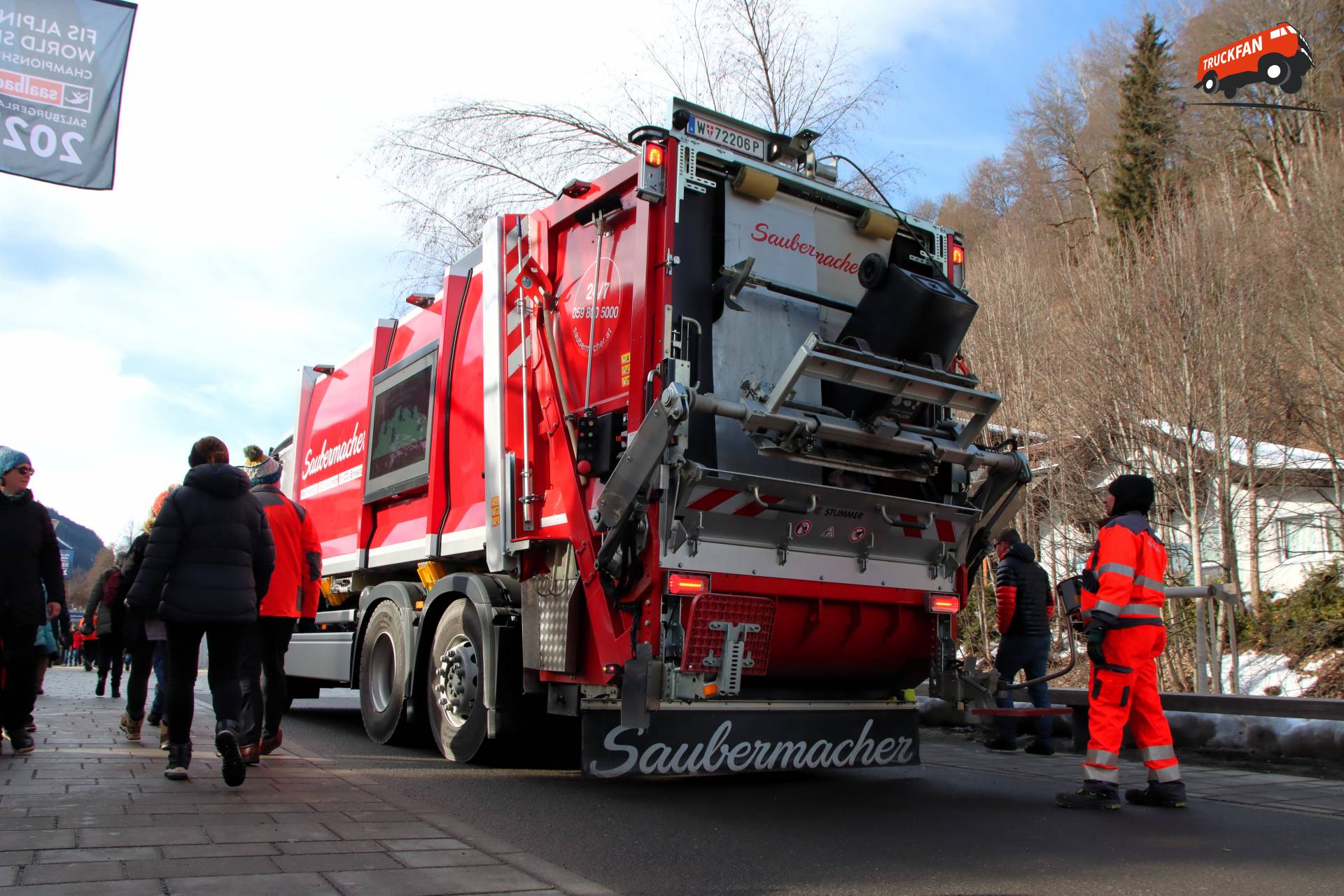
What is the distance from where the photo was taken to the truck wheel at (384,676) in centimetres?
682

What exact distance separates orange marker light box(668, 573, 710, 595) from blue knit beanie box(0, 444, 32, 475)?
396 centimetres

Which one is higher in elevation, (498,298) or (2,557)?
(498,298)

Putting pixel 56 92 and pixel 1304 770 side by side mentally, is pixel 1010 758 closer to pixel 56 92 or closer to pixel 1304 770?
pixel 1304 770

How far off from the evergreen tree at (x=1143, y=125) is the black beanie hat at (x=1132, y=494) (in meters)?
22.8

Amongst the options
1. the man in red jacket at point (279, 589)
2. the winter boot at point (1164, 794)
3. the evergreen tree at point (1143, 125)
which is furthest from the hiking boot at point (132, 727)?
the evergreen tree at point (1143, 125)

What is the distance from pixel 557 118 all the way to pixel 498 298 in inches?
367

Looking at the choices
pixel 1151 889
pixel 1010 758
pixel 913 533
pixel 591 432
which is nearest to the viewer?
pixel 1151 889

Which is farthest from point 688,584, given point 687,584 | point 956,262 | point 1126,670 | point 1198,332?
point 1198,332

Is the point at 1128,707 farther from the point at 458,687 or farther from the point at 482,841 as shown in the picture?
the point at 458,687

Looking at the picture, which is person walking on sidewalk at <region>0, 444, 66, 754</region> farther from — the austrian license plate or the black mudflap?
the austrian license plate

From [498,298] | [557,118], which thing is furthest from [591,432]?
[557,118]

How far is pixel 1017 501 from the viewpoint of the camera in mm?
5992

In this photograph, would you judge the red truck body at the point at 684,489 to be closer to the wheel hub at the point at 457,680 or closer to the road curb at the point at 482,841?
the wheel hub at the point at 457,680

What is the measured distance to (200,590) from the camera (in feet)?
16.7
